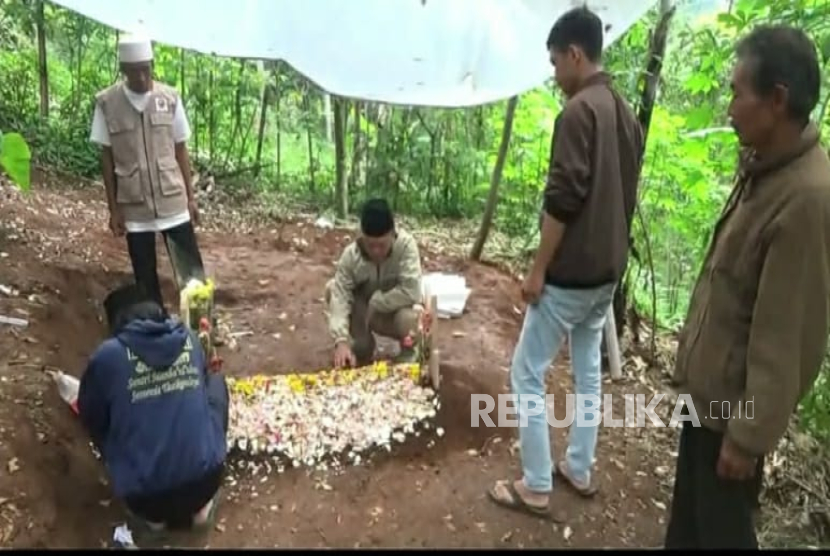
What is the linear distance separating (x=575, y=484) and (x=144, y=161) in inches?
89.6

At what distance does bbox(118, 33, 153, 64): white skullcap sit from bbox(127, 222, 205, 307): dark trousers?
30.2 inches

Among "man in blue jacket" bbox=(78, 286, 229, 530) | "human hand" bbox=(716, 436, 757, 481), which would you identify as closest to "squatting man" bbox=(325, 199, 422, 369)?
"man in blue jacket" bbox=(78, 286, 229, 530)

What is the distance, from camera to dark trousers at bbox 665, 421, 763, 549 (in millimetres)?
1939

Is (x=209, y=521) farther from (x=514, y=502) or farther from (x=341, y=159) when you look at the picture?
(x=341, y=159)

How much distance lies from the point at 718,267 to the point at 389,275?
215cm

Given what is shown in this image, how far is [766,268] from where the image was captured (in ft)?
5.59

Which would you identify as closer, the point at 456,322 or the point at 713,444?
the point at 713,444

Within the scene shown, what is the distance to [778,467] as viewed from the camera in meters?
3.11

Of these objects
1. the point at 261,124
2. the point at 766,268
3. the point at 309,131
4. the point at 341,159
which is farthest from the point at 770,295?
the point at 261,124

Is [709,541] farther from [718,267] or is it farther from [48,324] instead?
[48,324]

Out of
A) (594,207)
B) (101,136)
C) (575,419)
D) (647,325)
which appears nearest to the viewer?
(594,207)

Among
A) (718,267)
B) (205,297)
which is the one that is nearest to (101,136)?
(205,297)

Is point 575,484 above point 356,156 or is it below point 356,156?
below

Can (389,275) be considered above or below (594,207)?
below
